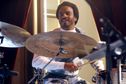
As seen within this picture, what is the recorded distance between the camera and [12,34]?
8.29 feet

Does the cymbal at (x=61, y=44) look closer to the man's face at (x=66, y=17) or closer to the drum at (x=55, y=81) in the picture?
the drum at (x=55, y=81)

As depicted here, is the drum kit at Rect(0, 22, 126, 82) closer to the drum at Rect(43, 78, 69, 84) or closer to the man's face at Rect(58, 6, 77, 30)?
the drum at Rect(43, 78, 69, 84)

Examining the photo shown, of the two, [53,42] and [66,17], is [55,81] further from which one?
[66,17]

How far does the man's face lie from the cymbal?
1.26 feet

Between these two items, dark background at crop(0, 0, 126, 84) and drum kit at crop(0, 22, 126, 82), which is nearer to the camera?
drum kit at crop(0, 22, 126, 82)

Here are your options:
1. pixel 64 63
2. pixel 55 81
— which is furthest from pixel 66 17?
pixel 55 81

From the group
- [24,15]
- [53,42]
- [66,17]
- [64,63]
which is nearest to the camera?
[53,42]

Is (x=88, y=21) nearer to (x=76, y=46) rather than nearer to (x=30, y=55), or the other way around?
(x=30, y=55)

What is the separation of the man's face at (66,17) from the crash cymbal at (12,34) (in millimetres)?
395

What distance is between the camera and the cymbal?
2281mm

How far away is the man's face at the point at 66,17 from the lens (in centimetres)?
283

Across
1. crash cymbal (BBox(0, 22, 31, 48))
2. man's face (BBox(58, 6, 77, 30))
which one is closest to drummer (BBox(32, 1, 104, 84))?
man's face (BBox(58, 6, 77, 30))

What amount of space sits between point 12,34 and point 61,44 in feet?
1.28

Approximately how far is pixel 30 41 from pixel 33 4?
3.72 feet
